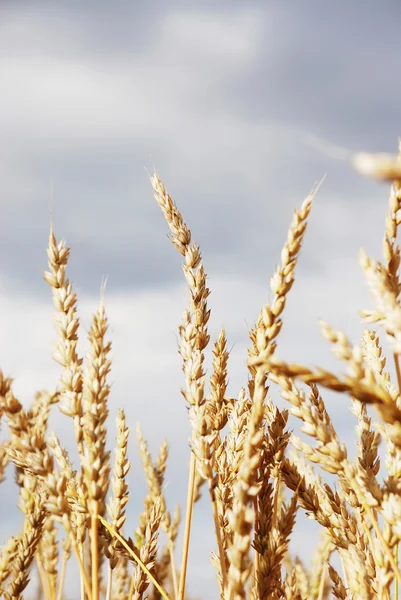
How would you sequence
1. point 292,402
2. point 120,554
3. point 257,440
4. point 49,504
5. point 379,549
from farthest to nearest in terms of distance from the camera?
point 120,554 → point 292,402 → point 379,549 → point 49,504 → point 257,440

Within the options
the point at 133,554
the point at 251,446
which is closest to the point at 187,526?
the point at 133,554

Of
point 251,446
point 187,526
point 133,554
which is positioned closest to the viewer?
point 251,446

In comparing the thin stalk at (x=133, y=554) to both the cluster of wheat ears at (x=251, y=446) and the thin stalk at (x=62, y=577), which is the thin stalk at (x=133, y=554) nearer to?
the cluster of wheat ears at (x=251, y=446)

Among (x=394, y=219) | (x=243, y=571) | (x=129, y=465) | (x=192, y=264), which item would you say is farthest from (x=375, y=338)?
(x=243, y=571)

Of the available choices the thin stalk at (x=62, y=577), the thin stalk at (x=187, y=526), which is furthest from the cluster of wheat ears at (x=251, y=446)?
the thin stalk at (x=62, y=577)

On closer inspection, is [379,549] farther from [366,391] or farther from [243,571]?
[366,391]

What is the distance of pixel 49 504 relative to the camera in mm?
1280

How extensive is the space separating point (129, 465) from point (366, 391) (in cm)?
118

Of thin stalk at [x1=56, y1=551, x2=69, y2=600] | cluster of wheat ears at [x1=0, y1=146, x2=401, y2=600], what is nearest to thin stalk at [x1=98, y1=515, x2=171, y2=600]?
cluster of wheat ears at [x1=0, y1=146, x2=401, y2=600]

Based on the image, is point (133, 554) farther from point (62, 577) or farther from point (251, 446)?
point (62, 577)

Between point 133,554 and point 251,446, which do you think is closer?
point 251,446

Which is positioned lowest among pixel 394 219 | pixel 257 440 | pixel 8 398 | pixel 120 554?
pixel 120 554

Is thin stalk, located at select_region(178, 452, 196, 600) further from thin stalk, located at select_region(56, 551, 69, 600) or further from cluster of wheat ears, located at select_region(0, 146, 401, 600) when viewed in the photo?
thin stalk, located at select_region(56, 551, 69, 600)

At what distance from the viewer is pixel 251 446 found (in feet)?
3.79
